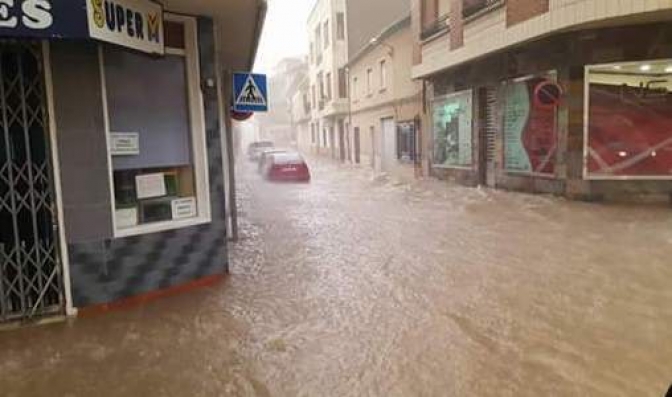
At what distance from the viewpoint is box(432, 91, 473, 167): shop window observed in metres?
15.8

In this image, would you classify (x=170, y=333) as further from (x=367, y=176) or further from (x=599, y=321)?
(x=367, y=176)

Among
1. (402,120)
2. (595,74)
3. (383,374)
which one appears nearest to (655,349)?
(383,374)

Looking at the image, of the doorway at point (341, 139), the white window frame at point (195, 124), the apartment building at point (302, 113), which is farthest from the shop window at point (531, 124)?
the apartment building at point (302, 113)

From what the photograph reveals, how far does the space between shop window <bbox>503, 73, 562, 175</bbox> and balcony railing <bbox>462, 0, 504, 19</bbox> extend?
72.3 inches

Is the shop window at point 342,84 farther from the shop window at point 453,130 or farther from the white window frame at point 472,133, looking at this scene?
the shop window at point 453,130

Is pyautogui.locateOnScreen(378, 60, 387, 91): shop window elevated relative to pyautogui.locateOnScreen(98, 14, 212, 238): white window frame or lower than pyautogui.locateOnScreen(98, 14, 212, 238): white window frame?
Result: elevated

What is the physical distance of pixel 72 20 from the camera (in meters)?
4.07

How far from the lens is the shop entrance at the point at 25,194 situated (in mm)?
4691

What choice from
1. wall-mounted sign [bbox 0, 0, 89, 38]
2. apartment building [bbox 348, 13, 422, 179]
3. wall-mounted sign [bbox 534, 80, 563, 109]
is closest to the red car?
apartment building [bbox 348, 13, 422, 179]

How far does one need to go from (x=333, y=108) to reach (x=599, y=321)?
2770cm

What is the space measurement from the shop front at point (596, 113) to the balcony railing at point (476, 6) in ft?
3.86

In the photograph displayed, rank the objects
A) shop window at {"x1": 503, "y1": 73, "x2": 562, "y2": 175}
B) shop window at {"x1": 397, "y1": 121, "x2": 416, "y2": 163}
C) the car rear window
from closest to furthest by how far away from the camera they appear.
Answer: shop window at {"x1": 503, "y1": 73, "x2": 562, "y2": 175}, shop window at {"x1": 397, "y1": 121, "x2": 416, "y2": 163}, the car rear window

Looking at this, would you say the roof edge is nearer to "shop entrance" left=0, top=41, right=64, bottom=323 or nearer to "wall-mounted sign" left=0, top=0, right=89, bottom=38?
"shop entrance" left=0, top=41, right=64, bottom=323

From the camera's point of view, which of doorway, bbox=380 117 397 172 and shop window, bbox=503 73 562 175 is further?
doorway, bbox=380 117 397 172
